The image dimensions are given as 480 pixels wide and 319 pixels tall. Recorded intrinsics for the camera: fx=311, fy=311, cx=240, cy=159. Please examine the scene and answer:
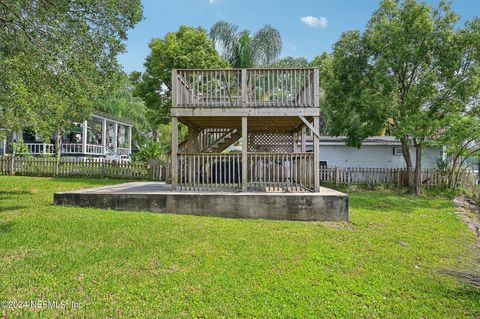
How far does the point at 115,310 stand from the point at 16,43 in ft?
23.7

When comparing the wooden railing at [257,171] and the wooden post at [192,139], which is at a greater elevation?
the wooden post at [192,139]

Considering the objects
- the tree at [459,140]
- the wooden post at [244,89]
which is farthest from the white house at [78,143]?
the tree at [459,140]

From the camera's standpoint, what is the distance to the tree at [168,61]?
15648 mm

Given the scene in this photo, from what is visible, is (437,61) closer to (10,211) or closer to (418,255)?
(418,255)

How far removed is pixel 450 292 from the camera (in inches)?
153

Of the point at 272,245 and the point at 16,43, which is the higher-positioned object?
the point at 16,43

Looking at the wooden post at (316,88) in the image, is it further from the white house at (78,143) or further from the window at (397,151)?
the white house at (78,143)

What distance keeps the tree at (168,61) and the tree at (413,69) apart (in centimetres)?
709

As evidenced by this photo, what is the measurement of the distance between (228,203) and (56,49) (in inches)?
205

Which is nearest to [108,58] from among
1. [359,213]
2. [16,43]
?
[16,43]

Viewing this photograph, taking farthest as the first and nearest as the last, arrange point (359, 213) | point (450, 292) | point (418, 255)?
point (359, 213) < point (418, 255) < point (450, 292)

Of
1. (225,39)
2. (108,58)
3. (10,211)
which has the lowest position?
(10,211)

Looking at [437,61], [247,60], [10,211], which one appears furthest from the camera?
[247,60]

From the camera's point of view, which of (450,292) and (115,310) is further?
(450,292)
